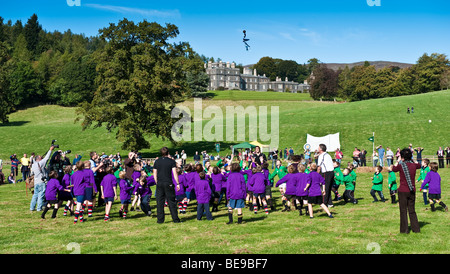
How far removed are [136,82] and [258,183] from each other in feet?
103

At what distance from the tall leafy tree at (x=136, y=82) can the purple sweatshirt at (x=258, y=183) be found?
97.9 ft

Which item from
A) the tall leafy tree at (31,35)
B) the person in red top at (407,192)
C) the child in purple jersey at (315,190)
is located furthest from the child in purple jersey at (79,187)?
the tall leafy tree at (31,35)

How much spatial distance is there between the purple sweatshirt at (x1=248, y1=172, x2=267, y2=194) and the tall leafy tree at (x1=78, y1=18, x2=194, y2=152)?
29827 mm

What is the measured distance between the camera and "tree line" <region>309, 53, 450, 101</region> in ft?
353

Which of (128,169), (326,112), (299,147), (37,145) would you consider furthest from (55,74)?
(128,169)

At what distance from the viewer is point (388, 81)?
366 ft

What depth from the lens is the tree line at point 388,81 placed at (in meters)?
108

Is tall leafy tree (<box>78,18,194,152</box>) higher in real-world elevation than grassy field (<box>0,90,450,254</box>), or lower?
higher

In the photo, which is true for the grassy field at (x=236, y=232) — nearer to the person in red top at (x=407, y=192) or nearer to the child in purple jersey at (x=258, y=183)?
the person in red top at (x=407, y=192)

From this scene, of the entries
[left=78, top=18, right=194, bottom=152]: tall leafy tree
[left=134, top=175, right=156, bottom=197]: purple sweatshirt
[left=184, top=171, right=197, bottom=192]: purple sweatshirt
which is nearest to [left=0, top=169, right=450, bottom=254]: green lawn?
[left=134, top=175, right=156, bottom=197]: purple sweatshirt

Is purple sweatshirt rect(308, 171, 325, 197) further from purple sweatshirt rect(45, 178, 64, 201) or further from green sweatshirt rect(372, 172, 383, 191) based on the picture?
purple sweatshirt rect(45, 178, 64, 201)

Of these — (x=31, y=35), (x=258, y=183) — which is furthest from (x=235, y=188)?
(x=31, y=35)

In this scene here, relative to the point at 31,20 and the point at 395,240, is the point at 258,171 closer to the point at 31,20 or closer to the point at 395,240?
the point at 395,240
